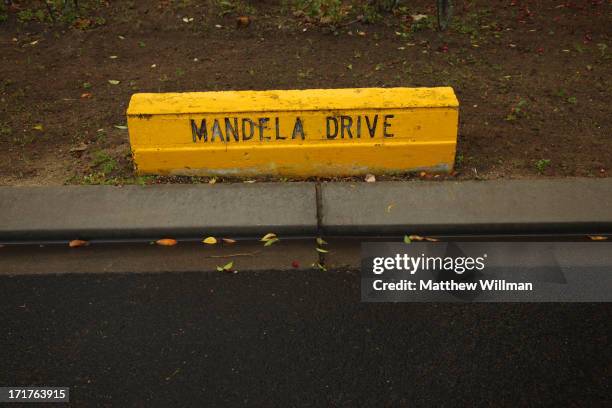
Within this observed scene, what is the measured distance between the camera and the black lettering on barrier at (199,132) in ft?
15.2

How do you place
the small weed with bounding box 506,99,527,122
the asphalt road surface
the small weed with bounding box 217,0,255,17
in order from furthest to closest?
the small weed with bounding box 217,0,255,17 → the small weed with bounding box 506,99,527,122 → the asphalt road surface

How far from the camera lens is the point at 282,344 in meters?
3.35

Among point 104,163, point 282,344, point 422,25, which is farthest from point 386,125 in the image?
point 422,25

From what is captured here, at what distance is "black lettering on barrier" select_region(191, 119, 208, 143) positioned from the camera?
4.64 m

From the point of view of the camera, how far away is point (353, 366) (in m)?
3.19

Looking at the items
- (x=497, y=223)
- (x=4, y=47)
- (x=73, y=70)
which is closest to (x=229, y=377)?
(x=497, y=223)

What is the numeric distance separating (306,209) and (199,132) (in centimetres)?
110

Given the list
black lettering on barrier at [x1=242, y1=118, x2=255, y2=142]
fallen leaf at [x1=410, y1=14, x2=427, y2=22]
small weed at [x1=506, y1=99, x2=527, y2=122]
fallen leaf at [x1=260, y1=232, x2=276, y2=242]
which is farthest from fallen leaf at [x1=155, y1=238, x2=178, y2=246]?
fallen leaf at [x1=410, y1=14, x2=427, y2=22]

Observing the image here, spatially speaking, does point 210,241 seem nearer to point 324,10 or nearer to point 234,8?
point 324,10

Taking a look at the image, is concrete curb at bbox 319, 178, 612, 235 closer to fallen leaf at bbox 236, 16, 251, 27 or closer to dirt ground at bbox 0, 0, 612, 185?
dirt ground at bbox 0, 0, 612, 185

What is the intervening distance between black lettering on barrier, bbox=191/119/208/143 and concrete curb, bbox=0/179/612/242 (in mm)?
399

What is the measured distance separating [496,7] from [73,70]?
587 centimetres

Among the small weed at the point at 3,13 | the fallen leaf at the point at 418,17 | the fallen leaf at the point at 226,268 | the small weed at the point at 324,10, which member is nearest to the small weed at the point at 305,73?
the small weed at the point at 324,10

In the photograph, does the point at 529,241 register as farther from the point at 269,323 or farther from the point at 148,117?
the point at 148,117
